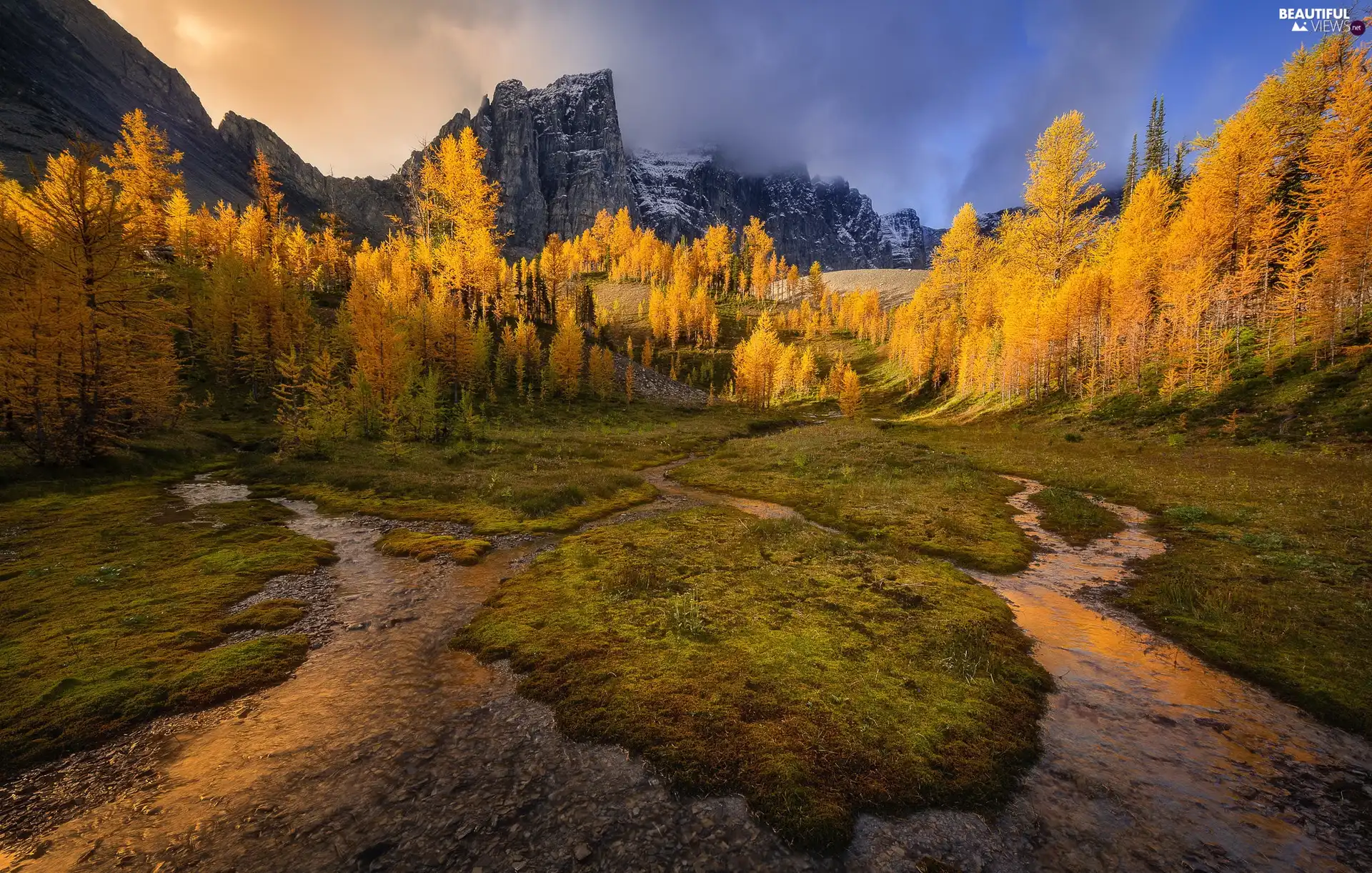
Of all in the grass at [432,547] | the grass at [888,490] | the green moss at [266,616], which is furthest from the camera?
the grass at [888,490]

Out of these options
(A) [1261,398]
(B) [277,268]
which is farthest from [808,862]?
(B) [277,268]

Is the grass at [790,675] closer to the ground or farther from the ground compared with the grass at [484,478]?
closer to the ground

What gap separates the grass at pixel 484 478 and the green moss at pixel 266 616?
755cm

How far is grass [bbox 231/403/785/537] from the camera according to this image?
23.2m

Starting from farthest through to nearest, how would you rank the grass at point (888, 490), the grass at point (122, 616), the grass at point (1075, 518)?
the grass at point (1075, 518) → the grass at point (888, 490) → the grass at point (122, 616)

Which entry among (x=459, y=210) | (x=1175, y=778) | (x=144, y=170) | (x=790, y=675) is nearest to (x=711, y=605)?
(x=790, y=675)

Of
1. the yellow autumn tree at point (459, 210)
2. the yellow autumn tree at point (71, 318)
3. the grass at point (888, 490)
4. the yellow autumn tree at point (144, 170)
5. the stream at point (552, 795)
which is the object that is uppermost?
the yellow autumn tree at point (144, 170)

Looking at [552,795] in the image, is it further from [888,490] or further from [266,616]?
[888,490]

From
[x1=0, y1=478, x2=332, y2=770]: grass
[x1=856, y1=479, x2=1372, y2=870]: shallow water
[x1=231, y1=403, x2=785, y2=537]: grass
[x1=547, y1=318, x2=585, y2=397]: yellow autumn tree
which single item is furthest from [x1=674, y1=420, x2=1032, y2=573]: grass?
[x1=547, y1=318, x2=585, y2=397]: yellow autumn tree

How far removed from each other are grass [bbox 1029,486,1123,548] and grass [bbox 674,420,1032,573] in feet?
5.46

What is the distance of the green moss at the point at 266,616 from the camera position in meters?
11.7

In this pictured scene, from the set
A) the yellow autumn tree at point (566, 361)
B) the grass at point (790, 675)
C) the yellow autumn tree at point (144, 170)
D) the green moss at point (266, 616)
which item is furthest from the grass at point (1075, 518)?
the yellow autumn tree at point (144, 170)

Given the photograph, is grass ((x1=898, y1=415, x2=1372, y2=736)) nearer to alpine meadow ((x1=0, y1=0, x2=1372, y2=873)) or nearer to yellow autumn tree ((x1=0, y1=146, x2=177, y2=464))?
alpine meadow ((x1=0, y1=0, x2=1372, y2=873))

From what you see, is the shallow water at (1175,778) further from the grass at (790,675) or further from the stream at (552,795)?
the grass at (790,675)
